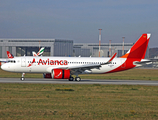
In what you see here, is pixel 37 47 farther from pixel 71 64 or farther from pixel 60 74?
pixel 60 74

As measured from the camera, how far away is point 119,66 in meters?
41.6

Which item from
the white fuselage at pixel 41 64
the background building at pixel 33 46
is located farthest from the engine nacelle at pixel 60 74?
the background building at pixel 33 46

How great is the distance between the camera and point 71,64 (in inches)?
1559

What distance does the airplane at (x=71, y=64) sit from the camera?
37.8 metres

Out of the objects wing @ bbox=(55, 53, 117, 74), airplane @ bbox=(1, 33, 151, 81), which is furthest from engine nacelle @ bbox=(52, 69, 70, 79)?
wing @ bbox=(55, 53, 117, 74)

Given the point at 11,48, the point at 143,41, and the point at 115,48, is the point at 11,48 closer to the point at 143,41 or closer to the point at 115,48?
the point at 115,48

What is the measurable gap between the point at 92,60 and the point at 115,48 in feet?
421

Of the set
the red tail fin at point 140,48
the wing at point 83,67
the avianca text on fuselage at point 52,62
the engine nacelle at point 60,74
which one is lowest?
the engine nacelle at point 60,74

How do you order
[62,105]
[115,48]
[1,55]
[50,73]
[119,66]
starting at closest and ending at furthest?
[62,105]
[50,73]
[119,66]
[1,55]
[115,48]

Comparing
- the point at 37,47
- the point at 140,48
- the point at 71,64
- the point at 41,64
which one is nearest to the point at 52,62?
the point at 41,64

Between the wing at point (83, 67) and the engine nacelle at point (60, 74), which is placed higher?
the wing at point (83, 67)

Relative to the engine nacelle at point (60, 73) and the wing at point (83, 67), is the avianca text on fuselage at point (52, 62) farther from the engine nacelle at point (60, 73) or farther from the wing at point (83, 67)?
the engine nacelle at point (60, 73)

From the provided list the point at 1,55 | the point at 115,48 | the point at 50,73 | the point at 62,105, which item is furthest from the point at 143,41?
the point at 115,48

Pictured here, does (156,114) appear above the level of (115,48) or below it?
below
